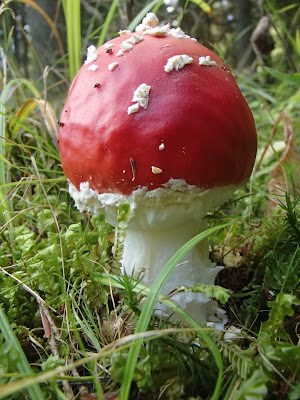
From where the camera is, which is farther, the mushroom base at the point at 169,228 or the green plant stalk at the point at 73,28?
the green plant stalk at the point at 73,28

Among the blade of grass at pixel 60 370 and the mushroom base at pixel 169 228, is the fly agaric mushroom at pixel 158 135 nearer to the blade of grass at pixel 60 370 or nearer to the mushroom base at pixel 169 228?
the mushroom base at pixel 169 228

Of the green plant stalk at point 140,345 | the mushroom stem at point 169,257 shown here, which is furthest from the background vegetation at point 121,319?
the mushroom stem at point 169,257

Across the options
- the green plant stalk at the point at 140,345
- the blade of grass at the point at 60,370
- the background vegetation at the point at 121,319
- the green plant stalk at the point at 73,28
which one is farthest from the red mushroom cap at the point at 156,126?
the green plant stalk at the point at 73,28

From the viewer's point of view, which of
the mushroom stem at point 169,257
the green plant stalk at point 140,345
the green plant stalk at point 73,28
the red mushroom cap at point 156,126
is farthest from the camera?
the green plant stalk at point 73,28

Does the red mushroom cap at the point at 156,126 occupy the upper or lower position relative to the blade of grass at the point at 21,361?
upper

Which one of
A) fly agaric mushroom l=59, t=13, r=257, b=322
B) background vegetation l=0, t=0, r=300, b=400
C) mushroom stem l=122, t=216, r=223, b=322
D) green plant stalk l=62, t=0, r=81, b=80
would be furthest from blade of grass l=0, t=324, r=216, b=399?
green plant stalk l=62, t=0, r=81, b=80

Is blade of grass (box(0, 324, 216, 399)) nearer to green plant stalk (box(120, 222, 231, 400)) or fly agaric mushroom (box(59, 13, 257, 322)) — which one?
green plant stalk (box(120, 222, 231, 400))

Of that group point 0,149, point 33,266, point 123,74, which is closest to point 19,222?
point 0,149

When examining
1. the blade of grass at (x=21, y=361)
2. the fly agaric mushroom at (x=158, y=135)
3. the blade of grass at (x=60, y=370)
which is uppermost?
the fly agaric mushroom at (x=158, y=135)

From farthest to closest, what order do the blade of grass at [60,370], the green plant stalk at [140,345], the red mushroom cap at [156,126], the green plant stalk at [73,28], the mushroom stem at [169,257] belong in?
the green plant stalk at [73,28], the mushroom stem at [169,257], the red mushroom cap at [156,126], the green plant stalk at [140,345], the blade of grass at [60,370]

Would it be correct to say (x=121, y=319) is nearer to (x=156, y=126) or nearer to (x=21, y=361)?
(x=21, y=361)
